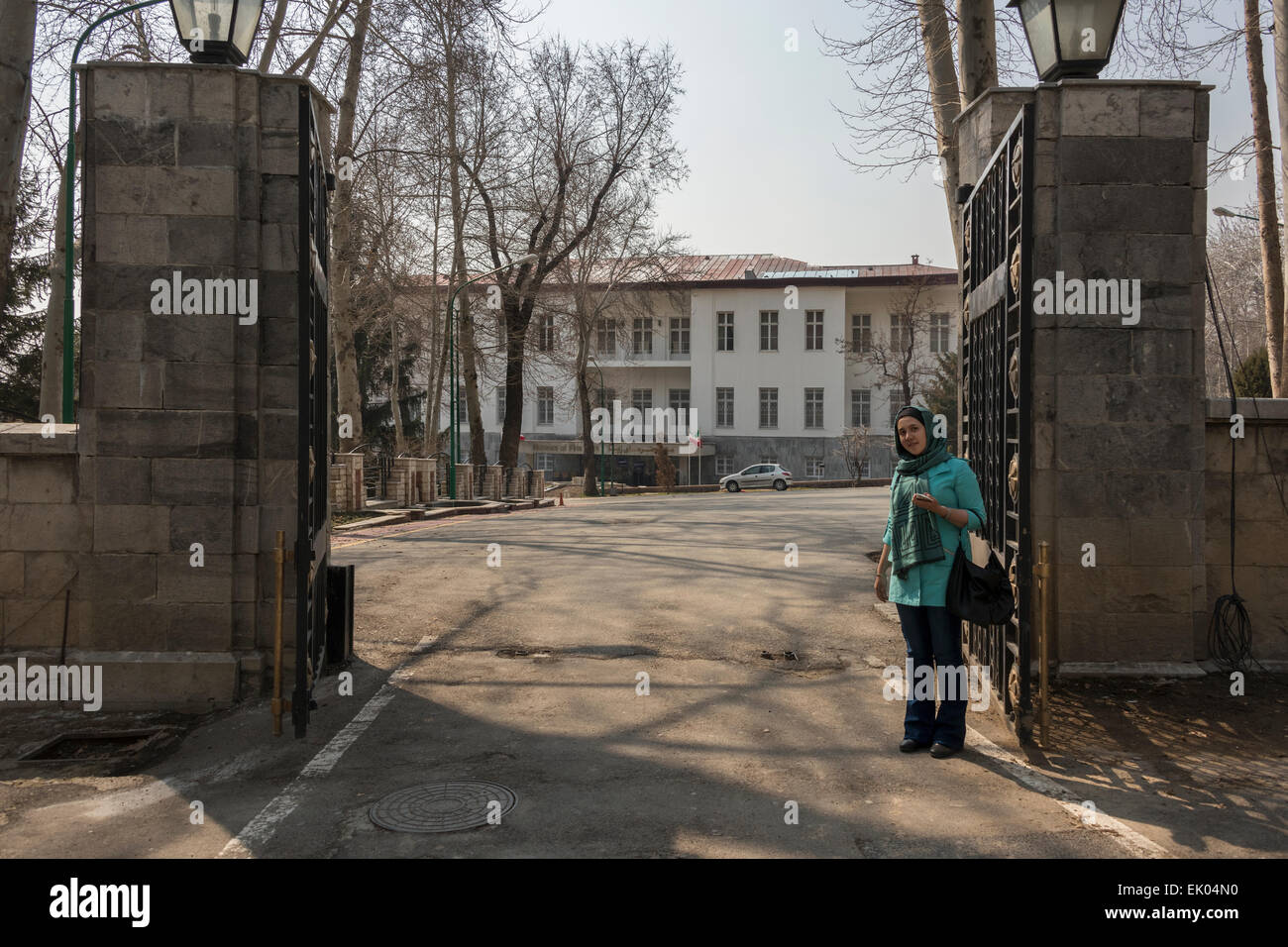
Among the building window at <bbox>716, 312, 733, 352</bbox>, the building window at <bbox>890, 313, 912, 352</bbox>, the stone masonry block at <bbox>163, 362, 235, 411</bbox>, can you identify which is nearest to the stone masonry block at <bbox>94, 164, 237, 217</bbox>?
the stone masonry block at <bbox>163, 362, 235, 411</bbox>

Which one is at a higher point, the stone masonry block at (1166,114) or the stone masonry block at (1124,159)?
the stone masonry block at (1166,114)

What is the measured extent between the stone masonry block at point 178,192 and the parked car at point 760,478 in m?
43.4

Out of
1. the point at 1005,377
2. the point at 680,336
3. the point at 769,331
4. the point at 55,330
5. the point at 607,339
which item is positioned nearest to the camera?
the point at 1005,377

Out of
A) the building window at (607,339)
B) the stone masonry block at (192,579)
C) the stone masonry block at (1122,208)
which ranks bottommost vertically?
the stone masonry block at (192,579)

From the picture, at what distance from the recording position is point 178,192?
22.7 feet

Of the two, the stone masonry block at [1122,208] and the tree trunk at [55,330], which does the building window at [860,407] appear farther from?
the stone masonry block at [1122,208]

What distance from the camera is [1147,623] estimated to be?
7.37 metres

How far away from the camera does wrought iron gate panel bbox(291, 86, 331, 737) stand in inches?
235

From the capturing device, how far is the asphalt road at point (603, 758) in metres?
4.54

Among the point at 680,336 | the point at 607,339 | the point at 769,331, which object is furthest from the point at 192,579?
the point at 680,336

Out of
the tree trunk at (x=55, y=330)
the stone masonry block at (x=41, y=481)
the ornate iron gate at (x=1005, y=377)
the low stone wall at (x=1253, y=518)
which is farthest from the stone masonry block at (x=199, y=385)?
the tree trunk at (x=55, y=330)

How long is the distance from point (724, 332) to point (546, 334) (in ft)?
50.9

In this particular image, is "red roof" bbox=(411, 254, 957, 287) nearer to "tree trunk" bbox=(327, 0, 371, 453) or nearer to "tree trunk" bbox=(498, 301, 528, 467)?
"tree trunk" bbox=(498, 301, 528, 467)

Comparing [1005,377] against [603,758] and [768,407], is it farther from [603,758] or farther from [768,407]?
[768,407]
